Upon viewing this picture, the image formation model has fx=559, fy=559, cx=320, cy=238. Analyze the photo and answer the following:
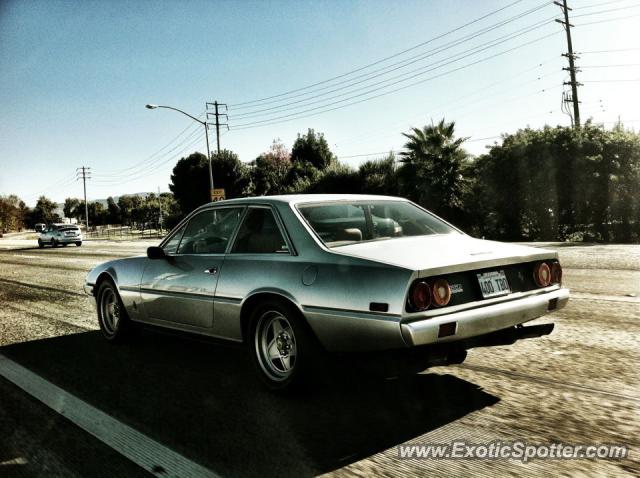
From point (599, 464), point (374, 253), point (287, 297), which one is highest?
point (374, 253)

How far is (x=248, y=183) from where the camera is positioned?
57656 millimetres

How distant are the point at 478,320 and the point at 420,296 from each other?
453mm

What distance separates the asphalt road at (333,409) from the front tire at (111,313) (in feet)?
0.52

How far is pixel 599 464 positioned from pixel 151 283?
3844 millimetres

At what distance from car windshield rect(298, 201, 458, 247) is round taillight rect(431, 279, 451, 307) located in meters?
0.84

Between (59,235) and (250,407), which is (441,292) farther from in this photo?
(59,235)

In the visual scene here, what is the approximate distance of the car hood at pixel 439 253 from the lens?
11.1ft

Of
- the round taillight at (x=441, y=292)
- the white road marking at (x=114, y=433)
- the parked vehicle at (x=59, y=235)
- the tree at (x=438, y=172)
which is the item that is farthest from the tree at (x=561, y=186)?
the parked vehicle at (x=59, y=235)

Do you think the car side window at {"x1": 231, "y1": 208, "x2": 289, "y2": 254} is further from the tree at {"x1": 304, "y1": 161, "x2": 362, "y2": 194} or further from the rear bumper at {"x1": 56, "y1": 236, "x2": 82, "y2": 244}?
the rear bumper at {"x1": 56, "y1": 236, "x2": 82, "y2": 244}

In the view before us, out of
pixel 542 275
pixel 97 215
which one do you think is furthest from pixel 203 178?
pixel 97 215

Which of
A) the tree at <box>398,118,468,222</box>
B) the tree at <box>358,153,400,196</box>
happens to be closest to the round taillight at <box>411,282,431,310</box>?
the tree at <box>398,118,468,222</box>

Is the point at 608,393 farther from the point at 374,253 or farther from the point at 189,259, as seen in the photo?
the point at 189,259

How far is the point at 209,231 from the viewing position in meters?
5.19

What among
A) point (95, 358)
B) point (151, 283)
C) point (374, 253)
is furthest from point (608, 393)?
point (95, 358)
